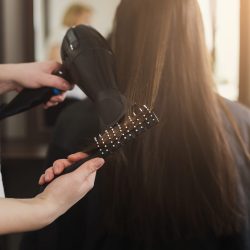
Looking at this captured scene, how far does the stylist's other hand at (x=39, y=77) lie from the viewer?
619mm

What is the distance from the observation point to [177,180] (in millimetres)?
691

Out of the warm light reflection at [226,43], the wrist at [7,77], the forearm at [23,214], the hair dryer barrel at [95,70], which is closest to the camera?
the forearm at [23,214]

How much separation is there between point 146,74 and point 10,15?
283 millimetres

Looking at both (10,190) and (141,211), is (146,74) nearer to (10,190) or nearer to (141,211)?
(141,211)

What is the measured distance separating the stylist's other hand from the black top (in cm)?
11

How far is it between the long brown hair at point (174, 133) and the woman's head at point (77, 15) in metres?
0.13

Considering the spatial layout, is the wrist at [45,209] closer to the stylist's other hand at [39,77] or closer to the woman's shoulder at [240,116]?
the stylist's other hand at [39,77]

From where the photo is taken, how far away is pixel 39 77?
2.05 ft

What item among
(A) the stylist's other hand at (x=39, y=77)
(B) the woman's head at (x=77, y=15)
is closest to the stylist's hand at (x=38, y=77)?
(A) the stylist's other hand at (x=39, y=77)

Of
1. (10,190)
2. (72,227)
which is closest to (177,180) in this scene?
(72,227)

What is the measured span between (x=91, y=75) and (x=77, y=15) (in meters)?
0.30

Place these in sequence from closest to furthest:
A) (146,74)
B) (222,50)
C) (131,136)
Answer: (131,136), (146,74), (222,50)

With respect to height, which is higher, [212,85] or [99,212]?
[212,85]

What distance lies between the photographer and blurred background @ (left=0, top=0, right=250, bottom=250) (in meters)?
0.78
